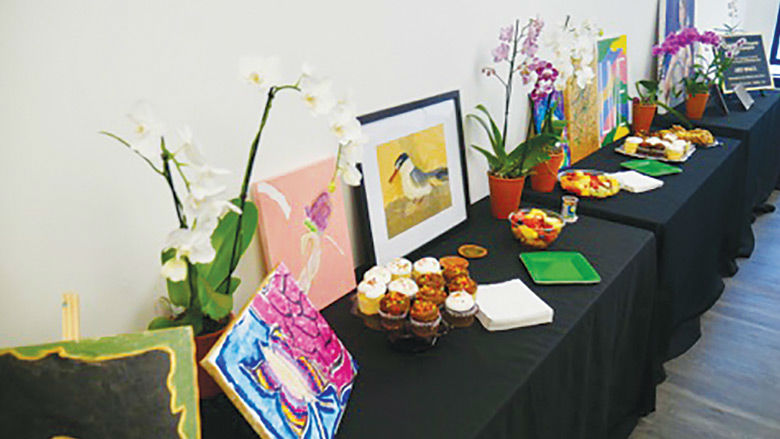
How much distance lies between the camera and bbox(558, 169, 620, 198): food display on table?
78.9 inches

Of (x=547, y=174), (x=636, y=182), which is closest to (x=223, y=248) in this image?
(x=547, y=174)

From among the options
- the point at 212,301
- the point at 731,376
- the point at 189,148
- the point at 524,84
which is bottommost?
the point at 731,376

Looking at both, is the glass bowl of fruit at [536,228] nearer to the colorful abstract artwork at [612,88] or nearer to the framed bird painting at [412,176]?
the framed bird painting at [412,176]

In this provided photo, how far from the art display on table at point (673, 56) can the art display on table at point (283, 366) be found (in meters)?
2.69

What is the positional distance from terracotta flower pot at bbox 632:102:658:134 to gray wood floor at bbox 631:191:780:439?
864 millimetres

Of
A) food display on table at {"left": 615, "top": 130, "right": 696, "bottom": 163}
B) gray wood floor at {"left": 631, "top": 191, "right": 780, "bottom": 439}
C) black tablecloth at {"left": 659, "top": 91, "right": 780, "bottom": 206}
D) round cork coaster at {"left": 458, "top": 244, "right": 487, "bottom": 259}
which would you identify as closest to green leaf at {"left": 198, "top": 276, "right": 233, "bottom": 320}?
round cork coaster at {"left": 458, "top": 244, "right": 487, "bottom": 259}

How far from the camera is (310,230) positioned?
51.0 inches

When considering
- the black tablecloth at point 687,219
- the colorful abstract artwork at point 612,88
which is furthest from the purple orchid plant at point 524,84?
the colorful abstract artwork at point 612,88

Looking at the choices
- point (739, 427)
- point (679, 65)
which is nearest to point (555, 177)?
point (739, 427)

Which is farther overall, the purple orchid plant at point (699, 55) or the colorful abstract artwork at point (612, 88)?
the purple orchid plant at point (699, 55)

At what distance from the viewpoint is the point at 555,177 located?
2.02 metres

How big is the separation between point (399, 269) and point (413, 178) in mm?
328

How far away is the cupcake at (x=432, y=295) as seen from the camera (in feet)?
4.13

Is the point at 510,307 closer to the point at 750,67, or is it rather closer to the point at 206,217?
the point at 206,217
